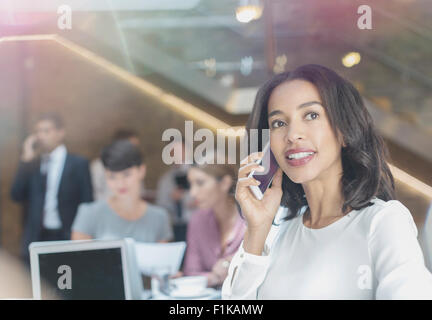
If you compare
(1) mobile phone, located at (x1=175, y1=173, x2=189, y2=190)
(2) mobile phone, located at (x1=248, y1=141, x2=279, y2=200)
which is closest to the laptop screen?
(2) mobile phone, located at (x1=248, y1=141, x2=279, y2=200)

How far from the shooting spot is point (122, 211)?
2299mm

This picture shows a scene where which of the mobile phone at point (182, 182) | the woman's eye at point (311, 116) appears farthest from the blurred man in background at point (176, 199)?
the woman's eye at point (311, 116)

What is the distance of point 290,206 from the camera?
138 cm

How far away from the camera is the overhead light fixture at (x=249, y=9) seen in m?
1.93

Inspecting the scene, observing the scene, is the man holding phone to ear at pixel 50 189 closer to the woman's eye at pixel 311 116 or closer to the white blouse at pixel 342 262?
the white blouse at pixel 342 262

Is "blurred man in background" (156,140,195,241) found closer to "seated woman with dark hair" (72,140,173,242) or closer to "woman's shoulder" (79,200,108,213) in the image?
"seated woman with dark hair" (72,140,173,242)

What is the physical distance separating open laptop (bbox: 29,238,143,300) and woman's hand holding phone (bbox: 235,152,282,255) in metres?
0.35

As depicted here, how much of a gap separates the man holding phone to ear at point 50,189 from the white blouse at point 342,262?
1.50m

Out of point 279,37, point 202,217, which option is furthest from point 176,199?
point 279,37

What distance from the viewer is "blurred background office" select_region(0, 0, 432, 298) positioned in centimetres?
175

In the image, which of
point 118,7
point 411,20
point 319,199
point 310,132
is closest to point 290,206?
point 319,199

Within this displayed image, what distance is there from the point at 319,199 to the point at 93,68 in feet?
7.65
